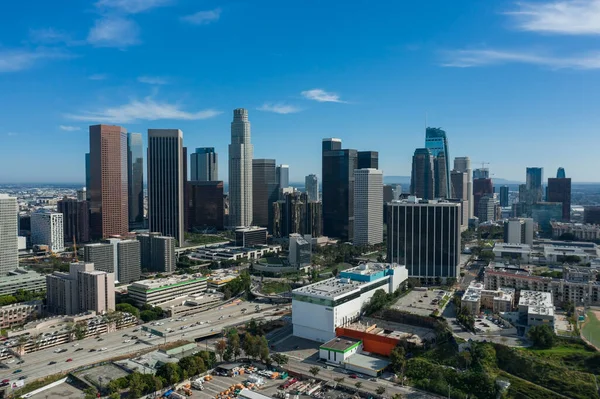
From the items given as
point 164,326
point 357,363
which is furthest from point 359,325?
point 164,326

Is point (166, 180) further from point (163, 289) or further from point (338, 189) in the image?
point (163, 289)

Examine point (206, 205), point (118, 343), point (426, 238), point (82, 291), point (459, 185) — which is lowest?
point (118, 343)

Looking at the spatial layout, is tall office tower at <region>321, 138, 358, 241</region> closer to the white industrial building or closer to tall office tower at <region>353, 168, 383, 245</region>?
tall office tower at <region>353, 168, 383, 245</region>

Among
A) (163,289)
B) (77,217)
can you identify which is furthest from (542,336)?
(77,217)

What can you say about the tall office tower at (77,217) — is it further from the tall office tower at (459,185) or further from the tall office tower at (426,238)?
the tall office tower at (459,185)

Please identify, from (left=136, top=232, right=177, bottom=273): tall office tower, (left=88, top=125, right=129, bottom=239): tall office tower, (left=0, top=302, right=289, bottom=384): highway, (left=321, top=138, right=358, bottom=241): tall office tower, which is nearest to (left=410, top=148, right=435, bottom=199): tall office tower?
(left=321, top=138, right=358, bottom=241): tall office tower

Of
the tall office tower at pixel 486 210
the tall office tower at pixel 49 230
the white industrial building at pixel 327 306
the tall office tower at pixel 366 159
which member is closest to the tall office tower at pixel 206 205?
the tall office tower at pixel 49 230

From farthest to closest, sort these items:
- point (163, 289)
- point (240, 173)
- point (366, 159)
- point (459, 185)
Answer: point (459, 185), point (240, 173), point (366, 159), point (163, 289)
